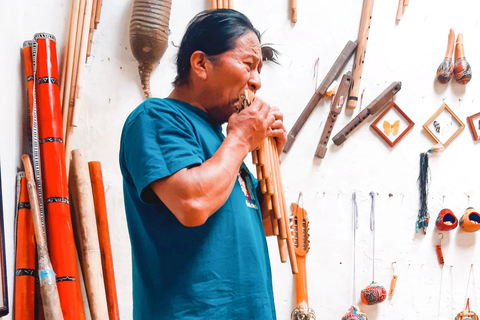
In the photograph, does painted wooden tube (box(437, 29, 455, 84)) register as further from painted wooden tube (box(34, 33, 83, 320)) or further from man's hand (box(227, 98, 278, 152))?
painted wooden tube (box(34, 33, 83, 320))

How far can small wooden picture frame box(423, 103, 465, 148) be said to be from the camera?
8.09ft

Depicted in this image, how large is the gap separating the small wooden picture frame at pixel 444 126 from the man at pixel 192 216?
1640 mm

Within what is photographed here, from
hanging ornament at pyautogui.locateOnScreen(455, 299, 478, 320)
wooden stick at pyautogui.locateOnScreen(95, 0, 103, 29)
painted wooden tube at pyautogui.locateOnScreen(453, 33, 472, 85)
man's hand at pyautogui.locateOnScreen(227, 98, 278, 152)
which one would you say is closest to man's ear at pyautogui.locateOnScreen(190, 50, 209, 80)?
man's hand at pyautogui.locateOnScreen(227, 98, 278, 152)

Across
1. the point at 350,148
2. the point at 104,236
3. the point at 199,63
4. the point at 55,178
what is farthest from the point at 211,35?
the point at 350,148

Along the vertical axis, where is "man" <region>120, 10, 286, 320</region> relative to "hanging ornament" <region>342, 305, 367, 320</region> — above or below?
above

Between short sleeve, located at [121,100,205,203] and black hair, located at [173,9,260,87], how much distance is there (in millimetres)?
234

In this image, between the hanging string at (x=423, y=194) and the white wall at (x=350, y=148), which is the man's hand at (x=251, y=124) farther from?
the hanging string at (x=423, y=194)

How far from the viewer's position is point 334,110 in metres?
2.37

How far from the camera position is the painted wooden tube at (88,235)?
5.76 ft

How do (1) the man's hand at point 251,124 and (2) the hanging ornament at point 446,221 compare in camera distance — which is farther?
(2) the hanging ornament at point 446,221

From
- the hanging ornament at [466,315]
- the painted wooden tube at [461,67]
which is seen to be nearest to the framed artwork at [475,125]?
the painted wooden tube at [461,67]

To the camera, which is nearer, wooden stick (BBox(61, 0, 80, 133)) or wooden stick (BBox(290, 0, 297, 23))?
wooden stick (BBox(61, 0, 80, 133))

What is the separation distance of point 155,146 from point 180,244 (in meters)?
0.20

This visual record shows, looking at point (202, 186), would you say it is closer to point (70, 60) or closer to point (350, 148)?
point (70, 60)
